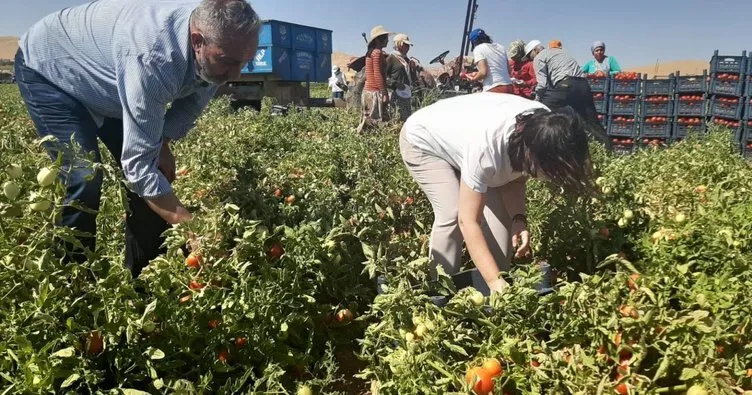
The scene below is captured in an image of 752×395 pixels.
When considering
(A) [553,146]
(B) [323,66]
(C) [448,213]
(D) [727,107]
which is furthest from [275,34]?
(A) [553,146]

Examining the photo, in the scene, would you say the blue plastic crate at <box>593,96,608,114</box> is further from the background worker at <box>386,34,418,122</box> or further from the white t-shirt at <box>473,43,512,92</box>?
the white t-shirt at <box>473,43,512,92</box>

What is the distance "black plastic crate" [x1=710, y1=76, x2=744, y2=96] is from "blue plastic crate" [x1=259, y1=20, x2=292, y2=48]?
25.7 ft

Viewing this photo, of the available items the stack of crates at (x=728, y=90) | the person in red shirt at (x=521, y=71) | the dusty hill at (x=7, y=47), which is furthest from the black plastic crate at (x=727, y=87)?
the dusty hill at (x=7, y=47)

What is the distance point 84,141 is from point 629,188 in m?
2.49

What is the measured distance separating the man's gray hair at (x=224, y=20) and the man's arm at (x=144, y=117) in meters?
0.19

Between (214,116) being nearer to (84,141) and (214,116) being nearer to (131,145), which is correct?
(84,141)

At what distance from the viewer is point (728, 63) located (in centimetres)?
677

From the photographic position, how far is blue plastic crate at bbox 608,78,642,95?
7.37 meters

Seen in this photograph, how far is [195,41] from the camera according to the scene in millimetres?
1976

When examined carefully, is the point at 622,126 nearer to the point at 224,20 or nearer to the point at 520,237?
the point at 520,237

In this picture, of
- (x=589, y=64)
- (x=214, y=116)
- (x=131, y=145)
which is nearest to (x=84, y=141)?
(x=131, y=145)

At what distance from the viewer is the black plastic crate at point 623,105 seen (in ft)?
24.3

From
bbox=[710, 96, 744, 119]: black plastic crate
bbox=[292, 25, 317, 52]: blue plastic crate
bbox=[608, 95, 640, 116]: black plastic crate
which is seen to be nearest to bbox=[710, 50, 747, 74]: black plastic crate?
bbox=[710, 96, 744, 119]: black plastic crate

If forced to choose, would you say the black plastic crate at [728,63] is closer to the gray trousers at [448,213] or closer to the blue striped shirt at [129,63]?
the gray trousers at [448,213]
